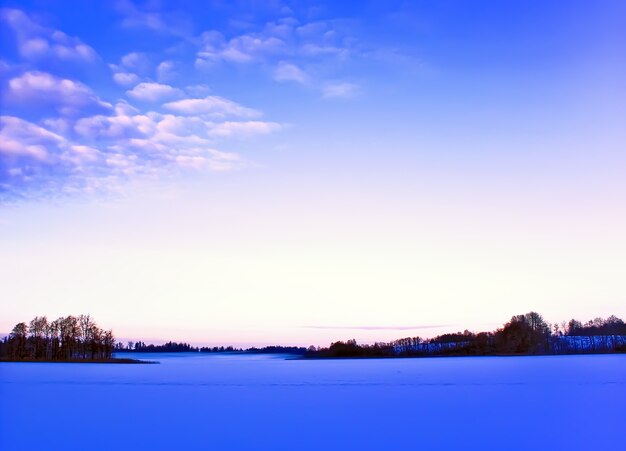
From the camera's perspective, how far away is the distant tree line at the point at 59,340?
100875 mm

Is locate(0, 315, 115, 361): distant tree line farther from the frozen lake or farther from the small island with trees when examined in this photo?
the frozen lake

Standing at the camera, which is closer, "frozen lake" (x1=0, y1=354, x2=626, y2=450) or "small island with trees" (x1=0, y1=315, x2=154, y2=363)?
"frozen lake" (x1=0, y1=354, x2=626, y2=450)

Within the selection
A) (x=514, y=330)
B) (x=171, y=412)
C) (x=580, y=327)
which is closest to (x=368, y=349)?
(x=514, y=330)

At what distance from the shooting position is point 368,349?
14375cm

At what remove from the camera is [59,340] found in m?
102

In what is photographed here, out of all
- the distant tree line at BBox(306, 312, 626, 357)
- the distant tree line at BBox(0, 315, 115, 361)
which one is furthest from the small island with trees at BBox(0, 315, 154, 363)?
the distant tree line at BBox(306, 312, 626, 357)

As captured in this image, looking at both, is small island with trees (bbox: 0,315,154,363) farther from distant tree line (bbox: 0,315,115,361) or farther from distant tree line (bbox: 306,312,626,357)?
distant tree line (bbox: 306,312,626,357)

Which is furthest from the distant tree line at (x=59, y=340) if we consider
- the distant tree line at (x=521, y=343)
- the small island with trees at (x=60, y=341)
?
the distant tree line at (x=521, y=343)

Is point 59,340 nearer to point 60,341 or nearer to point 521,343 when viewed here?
point 60,341

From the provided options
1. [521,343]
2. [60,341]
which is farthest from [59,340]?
[521,343]

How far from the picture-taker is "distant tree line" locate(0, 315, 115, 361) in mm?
100875

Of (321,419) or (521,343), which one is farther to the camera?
(521,343)

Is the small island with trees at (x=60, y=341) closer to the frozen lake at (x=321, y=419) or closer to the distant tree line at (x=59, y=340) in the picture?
the distant tree line at (x=59, y=340)

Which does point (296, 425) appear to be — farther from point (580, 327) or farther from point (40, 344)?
point (580, 327)
